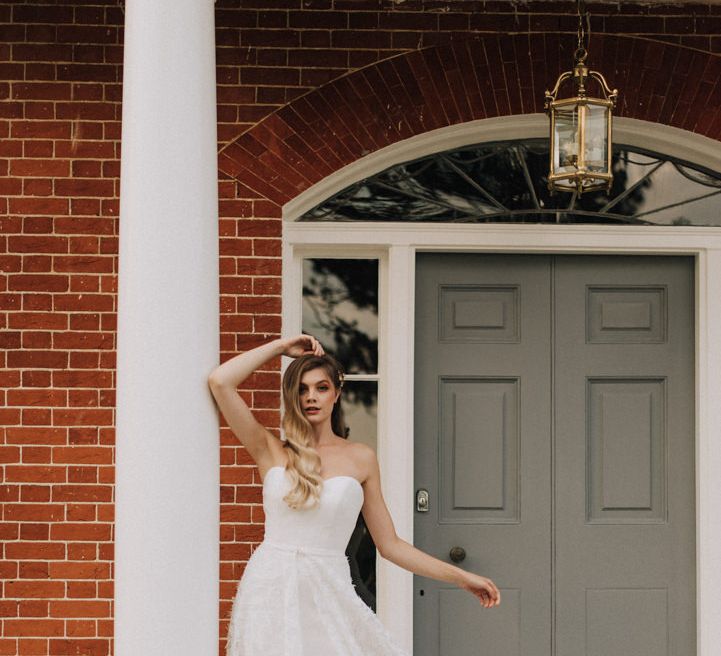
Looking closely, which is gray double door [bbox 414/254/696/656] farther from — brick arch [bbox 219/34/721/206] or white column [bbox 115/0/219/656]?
white column [bbox 115/0/219/656]

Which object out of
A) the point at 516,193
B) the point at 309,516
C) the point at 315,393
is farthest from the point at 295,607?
the point at 516,193

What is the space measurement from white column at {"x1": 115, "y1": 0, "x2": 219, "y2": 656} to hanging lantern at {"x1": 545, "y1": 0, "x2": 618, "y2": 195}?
1626mm

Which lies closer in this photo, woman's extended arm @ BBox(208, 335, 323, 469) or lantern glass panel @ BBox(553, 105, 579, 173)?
woman's extended arm @ BBox(208, 335, 323, 469)

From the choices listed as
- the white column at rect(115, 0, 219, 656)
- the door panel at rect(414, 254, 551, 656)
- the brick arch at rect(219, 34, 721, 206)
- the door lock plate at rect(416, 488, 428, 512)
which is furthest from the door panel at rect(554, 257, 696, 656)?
the white column at rect(115, 0, 219, 656)

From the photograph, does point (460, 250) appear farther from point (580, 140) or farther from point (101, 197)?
point (101, 197)

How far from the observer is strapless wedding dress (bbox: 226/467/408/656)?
14.2ft

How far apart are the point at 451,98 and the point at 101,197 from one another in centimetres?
187

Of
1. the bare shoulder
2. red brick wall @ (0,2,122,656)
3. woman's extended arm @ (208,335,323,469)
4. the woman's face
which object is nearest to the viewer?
woman's extended arm @ (208,335,323,469)

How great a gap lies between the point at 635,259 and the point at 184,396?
309cm

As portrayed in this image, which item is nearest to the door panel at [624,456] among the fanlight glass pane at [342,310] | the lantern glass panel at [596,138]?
the fanlight glass pane at [342,310]

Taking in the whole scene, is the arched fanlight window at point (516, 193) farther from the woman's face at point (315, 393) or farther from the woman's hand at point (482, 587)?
the woman's hand at point (482, 587)

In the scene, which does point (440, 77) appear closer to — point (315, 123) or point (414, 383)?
point (315, 123)

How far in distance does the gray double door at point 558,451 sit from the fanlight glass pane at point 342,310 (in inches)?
10.6

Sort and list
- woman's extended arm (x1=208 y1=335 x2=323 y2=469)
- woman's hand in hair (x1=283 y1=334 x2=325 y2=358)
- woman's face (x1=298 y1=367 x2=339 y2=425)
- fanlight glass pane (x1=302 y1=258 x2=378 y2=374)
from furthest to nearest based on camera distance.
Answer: fanlight glass pane (x1=302 y1=258 x2=378 y2=374) < woman's face (x1=298 y1=367 x2=339 y2=425) < woman's hand in hair (x1=283 y1=334 x2=325 y2=358) < woman's extended arm (x1=208 y1=335 x2=323 y2=469)
